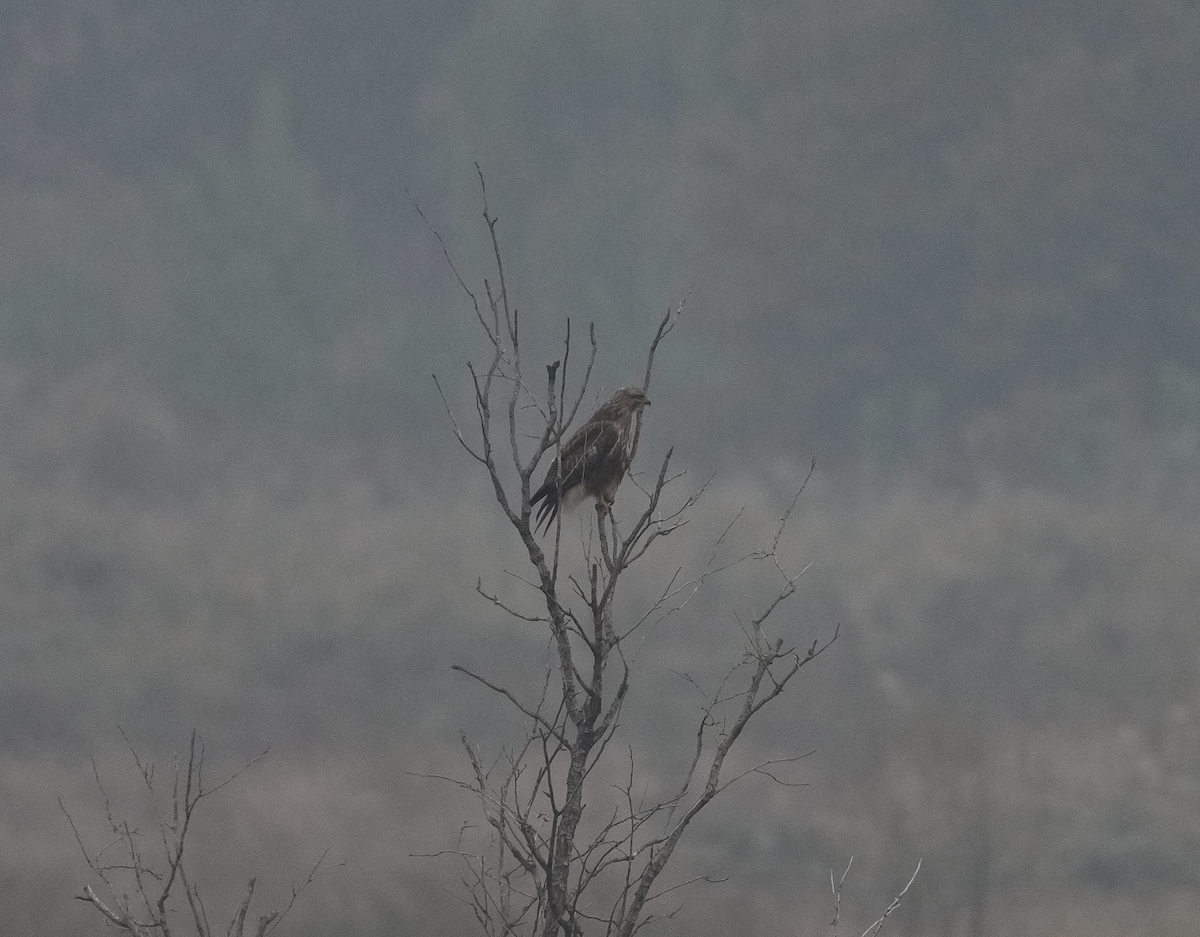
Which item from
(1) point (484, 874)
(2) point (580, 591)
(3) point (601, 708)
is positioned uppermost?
(2) point (580, 591)

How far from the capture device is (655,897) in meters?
5.43

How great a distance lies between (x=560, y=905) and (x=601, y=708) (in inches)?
37.5

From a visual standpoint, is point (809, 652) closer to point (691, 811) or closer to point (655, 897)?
point (691, 811)

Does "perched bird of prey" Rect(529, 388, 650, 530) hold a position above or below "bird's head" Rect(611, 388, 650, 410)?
below

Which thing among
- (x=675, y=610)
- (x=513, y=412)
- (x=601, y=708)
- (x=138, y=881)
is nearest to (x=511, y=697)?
(x=601, y=708)

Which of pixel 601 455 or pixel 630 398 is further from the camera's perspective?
pixel 630 398

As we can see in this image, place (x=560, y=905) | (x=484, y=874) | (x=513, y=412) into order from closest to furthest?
(x=560, y=905)
(x=513, y=412)
(x=484, y=874)

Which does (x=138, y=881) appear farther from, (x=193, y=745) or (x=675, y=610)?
(x=675, y=610)

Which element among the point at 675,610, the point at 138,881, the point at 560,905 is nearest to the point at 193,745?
the point at 138,881

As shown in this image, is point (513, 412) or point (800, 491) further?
point (800, 491)

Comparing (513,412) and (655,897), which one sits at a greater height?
(513,412)

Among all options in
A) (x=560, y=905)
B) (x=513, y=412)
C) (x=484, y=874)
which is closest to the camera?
(x=560, y=905)

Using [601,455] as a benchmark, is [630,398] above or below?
above

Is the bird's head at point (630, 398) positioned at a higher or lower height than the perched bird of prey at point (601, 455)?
higher
